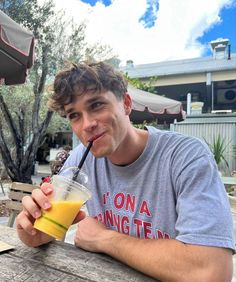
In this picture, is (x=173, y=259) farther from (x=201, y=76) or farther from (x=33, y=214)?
(x=201, y=76)

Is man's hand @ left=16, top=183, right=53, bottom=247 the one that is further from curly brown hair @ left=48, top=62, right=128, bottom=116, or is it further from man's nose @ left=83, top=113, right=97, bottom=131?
curly brown hair @ left=48, top=62, right=128, bottom=116

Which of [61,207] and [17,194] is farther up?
[61,207]

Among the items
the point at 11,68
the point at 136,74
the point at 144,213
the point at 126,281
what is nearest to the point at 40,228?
the point at 126,281

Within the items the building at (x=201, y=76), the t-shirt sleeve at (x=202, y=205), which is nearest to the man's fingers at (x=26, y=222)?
the t-shirt sleeve at (x=202, y=205)

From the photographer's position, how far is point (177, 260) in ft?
3.31

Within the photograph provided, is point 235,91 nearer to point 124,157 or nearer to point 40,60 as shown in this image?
point 40,60

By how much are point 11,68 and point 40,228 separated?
224cm

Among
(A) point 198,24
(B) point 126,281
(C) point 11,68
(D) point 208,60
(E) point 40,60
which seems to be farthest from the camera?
(A) point 198,24

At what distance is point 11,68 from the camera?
2.96 metres

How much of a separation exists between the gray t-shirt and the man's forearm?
33 mm

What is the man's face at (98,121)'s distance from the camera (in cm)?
132

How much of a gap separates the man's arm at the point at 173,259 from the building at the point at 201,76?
12.6 m

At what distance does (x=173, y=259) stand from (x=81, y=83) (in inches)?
30.8

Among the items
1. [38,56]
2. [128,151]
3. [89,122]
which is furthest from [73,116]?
[38,56]
